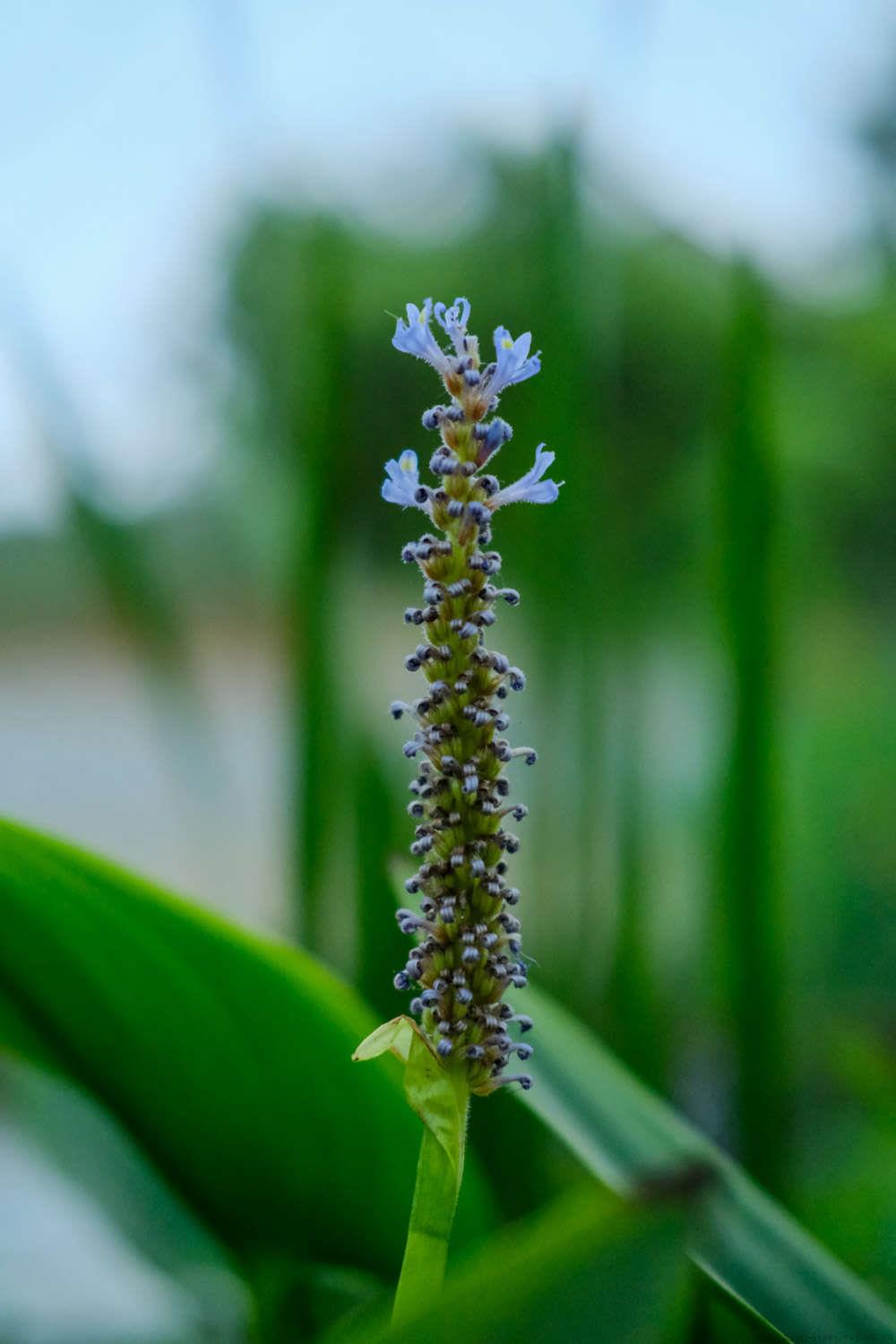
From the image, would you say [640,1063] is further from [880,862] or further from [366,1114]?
[880,862]

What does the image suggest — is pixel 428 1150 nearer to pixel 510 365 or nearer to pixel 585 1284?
pixel 585 1284

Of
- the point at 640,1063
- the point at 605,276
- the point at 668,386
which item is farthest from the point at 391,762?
the point at 668,386

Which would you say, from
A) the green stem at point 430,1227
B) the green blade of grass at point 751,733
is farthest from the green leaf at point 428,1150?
the green blade of grass at point 751,733

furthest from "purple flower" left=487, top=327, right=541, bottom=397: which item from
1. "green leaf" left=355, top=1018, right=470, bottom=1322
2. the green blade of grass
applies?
the green blade of grass

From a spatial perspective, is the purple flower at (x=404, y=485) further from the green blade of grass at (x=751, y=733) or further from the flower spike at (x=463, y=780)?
the green blade of grass at (x=751, y=733)

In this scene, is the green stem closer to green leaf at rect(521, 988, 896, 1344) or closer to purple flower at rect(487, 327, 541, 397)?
green leaf at rect(521, 988, 896, 1344)
